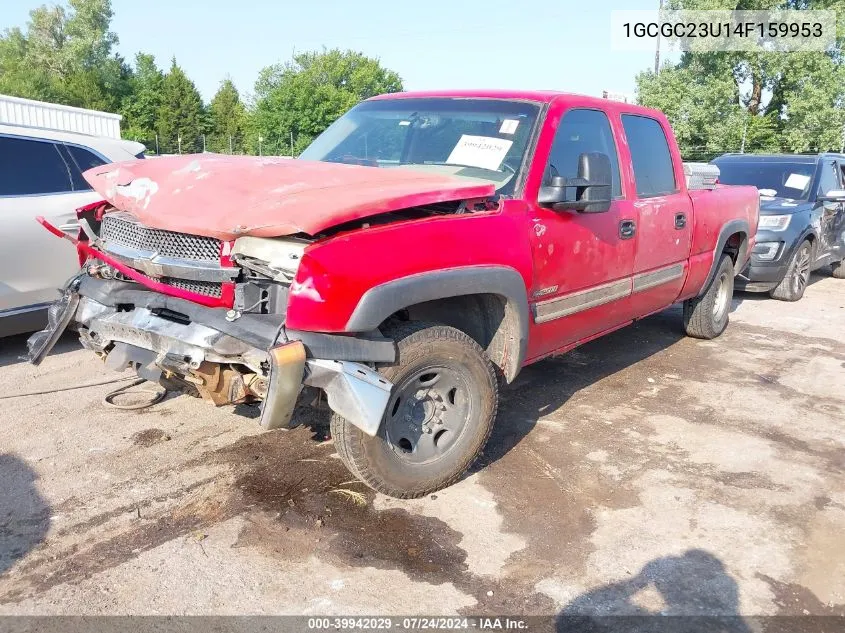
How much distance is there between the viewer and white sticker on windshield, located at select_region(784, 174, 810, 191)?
29.8 ft

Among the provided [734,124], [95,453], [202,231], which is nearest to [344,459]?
[202,231]

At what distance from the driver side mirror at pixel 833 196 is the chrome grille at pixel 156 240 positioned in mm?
8352

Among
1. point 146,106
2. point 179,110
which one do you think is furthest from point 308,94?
point 146,106

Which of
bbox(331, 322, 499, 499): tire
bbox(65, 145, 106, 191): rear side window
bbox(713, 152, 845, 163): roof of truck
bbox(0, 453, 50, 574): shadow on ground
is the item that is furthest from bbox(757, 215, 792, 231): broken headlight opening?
bbox(0, 453, 50, 574): shadow on ground

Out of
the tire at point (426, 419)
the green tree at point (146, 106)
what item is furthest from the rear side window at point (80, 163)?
the green tree at point (146, 106)

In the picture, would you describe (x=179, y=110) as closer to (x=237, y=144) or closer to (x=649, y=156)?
(x=237, y=144)

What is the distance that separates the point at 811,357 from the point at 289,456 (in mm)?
4853

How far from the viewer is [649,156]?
509 cm

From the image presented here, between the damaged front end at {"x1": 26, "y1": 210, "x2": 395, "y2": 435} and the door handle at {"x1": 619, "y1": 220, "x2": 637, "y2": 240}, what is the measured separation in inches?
82.0

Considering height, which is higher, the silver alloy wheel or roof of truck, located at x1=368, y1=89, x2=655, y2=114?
roof of truck, located at x1=368, y1=89, x2=655, y2=114

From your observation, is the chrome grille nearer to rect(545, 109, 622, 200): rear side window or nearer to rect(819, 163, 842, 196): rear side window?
rect(545, 109, 622, 200): rear side window

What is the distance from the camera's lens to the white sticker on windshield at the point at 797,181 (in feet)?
29.8

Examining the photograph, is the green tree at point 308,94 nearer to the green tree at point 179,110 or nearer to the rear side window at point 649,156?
the green tree at point 179,110

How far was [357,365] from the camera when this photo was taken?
2992 millimetres
